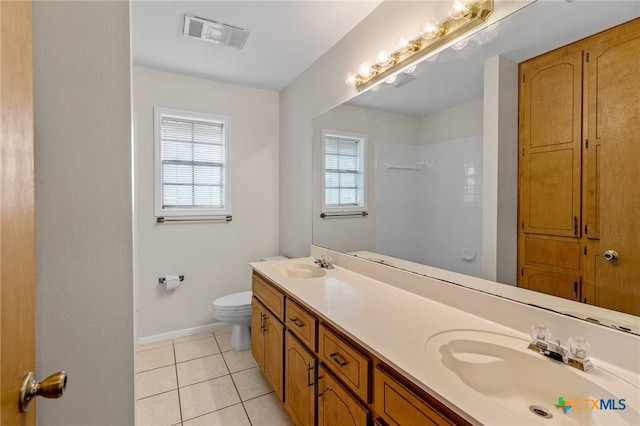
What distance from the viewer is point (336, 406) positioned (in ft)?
4.11

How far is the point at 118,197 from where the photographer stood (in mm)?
822

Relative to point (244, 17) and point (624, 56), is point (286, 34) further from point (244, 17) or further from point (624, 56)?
point (624, 56)

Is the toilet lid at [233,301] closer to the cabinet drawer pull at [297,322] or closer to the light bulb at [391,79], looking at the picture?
the cabinet drawer pull at [297,322]

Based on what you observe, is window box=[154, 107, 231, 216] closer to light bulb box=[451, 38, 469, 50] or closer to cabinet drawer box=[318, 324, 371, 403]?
cabinet drawer box=[318, 324, 371, 403]

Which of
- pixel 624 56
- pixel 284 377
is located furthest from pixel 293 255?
pixel 624 56

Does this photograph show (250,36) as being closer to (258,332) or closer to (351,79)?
(351,79)

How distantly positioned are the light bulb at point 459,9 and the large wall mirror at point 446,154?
0.11 metres

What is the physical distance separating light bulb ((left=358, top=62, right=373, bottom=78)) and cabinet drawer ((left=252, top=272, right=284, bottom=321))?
1.54 metres

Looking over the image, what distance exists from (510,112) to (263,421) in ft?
6.98

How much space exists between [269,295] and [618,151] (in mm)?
1813

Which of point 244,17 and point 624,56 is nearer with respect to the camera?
point 624,56

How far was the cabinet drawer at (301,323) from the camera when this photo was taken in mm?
1446

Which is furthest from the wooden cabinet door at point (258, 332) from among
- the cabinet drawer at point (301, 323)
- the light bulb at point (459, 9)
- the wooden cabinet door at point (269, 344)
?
the light bulb at point (459, 9)

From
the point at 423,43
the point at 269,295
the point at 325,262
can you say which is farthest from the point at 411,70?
the point at 269,295
